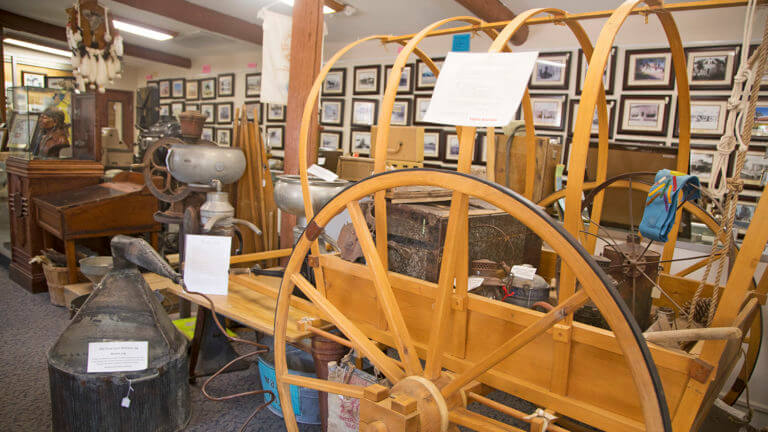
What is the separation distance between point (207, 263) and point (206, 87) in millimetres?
6935

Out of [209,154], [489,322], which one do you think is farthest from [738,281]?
[209,154]

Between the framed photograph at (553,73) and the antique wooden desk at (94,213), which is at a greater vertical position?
the framed photograph at (553,73)

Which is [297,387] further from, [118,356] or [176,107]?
[176,107]

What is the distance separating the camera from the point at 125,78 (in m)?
10.1

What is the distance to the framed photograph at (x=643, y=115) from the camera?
408 centimetres

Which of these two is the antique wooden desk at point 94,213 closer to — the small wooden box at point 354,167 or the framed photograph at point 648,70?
the small wooden box at point 354,167

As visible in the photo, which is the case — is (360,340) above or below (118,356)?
above

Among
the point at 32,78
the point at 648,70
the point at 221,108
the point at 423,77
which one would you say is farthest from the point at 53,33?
the point at 648,70

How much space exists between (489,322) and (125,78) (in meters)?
10.9

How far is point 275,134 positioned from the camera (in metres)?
7.25

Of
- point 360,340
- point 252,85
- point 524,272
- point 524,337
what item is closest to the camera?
point 524,337

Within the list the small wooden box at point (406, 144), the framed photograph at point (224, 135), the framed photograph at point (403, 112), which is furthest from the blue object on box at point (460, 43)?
the framed photograph at point (224, 135)

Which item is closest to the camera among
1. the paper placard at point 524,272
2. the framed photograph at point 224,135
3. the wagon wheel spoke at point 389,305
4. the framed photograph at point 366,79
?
the wagon wheel spoke at point 389,305

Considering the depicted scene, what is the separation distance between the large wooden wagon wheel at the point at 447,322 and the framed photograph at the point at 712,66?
3667 millimetres
